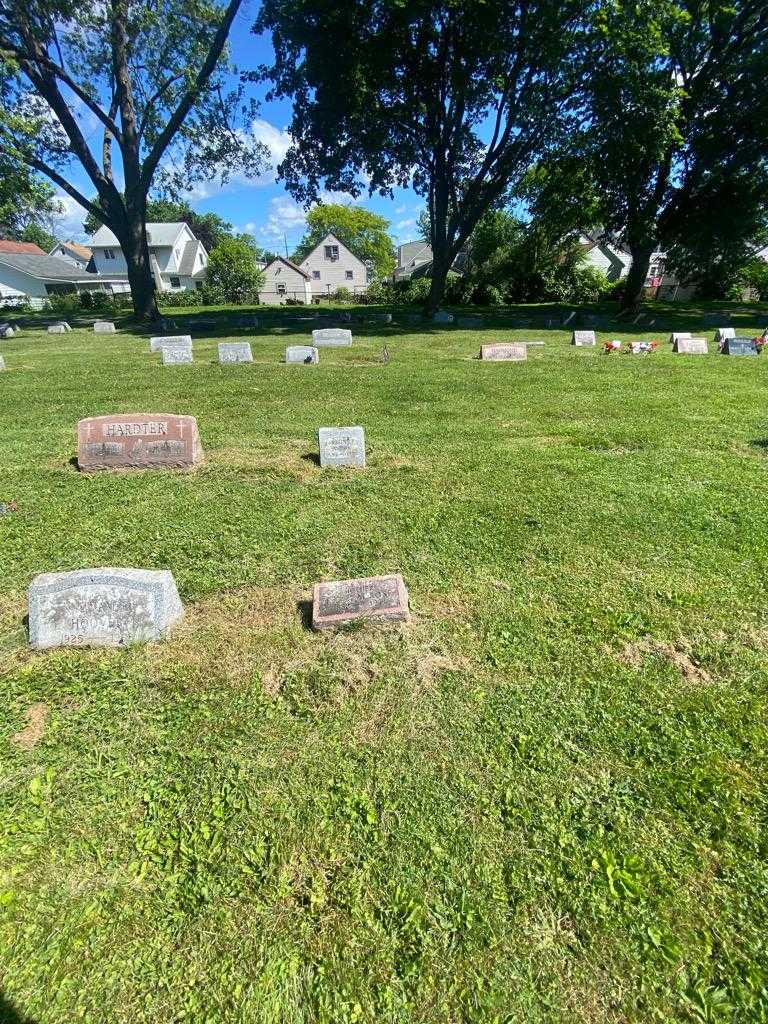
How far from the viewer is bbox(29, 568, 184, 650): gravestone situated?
3.12 metres

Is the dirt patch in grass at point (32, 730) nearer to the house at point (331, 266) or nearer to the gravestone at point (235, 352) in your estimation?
the gravestone at point (235, 352)

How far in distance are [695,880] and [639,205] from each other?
85.2 ft

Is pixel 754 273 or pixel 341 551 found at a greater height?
pixel 754 273

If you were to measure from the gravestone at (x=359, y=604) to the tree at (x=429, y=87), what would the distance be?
18147mm

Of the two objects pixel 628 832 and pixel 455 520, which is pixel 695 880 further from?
pixel 455 520

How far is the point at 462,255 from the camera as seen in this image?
146 feet

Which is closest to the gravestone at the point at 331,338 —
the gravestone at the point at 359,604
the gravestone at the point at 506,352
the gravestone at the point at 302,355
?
the gravestone at the point at 302,355

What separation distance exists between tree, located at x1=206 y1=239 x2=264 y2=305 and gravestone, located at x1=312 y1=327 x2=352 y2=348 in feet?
97.2

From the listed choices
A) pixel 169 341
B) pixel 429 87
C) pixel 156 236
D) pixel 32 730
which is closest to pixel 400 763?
pixel 32 730

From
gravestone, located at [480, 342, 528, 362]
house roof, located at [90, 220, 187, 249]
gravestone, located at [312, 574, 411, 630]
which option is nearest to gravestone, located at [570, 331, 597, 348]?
gravestone, located at [480, 342, 528, 362]

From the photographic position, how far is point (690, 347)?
1362cm

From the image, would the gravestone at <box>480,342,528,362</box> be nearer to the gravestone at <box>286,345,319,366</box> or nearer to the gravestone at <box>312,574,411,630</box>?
the gravestone at <box>286,345,319,366</box>

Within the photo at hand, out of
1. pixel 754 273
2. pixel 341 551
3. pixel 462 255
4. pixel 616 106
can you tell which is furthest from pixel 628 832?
pixel 462 255

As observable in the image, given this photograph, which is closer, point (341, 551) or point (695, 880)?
point (695, 880)
